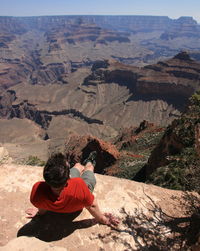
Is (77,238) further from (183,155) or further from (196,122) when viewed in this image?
(196,122)

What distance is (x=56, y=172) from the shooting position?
4844 mm

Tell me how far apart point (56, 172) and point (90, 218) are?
7.22ft

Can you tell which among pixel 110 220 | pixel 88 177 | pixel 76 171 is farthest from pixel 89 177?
pixel 110 220

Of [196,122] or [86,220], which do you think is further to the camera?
[196,122]

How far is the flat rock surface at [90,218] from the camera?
5.76m

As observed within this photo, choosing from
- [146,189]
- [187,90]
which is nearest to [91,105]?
[187,90]

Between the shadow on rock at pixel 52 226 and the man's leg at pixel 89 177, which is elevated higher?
the man's leg at pixel 89 177

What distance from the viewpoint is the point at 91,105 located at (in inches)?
4520

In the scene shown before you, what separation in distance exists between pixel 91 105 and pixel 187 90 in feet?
133

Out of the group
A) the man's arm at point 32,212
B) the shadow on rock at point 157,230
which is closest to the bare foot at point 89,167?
the shadow on rock at point 157,230

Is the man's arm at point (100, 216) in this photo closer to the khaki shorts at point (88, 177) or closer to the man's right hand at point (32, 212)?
the khaki shorts at point (88, 177)

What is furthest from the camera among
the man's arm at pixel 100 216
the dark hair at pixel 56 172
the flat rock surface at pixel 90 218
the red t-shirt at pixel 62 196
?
the man's arm at pixel 100 216

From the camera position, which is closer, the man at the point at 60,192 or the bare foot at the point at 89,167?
the man at the point at 60,192

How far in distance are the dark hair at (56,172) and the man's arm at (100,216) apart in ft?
4.31
